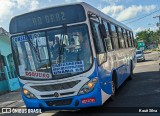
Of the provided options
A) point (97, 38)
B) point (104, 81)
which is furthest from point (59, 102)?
point (97, 38)

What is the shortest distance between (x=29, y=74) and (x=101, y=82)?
6.68ft

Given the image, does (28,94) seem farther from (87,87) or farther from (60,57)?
(87,87)

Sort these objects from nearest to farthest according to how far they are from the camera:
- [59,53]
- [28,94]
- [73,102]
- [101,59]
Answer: [73,102] < [59,53] < [28,94] < [101,59]

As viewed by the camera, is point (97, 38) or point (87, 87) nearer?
point (87, 87)

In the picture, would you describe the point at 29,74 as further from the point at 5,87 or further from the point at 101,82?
the point at 5,87

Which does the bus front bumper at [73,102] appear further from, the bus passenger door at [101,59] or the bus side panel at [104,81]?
the bus passenger door at [101,59]

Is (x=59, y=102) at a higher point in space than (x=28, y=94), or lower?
lower

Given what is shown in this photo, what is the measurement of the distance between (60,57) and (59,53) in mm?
113

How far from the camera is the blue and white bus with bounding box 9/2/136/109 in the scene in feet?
28.2

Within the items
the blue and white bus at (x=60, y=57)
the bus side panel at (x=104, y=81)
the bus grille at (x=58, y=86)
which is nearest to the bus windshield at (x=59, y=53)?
the blue and white bus at (x=60, y=57)

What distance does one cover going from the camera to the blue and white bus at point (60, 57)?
28.2 ft

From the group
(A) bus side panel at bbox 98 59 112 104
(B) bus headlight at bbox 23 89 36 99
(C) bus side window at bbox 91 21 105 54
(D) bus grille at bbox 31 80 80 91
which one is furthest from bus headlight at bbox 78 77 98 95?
(B) bus headlight at bbox 23 89 36 99

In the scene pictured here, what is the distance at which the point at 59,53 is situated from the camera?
8680 millimetres

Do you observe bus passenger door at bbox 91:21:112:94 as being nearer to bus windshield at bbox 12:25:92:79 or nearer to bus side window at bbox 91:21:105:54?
bus side window at bbox 91:21:105:54
